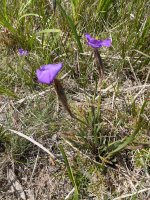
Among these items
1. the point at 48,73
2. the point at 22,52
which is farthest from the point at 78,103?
the point at 48,73

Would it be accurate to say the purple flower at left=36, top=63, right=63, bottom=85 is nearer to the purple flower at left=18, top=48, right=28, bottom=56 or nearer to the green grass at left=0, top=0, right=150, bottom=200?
the green grass at left=0, top=0, right=150, bottom=200

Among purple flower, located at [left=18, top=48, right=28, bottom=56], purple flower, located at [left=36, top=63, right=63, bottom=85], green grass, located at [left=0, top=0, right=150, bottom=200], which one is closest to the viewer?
purple flower, located at [left=36, top=63, right=63, bottom=85]

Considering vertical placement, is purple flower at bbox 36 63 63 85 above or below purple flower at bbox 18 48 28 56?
below

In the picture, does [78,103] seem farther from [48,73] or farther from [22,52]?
[48,73]

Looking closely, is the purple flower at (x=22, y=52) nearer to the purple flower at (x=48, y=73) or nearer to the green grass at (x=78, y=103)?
the green grass at (x=78, y=103)

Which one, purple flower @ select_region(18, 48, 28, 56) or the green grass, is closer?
the green grass

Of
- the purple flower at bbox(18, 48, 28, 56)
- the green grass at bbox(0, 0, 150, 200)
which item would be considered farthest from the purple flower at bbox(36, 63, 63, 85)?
the purple flower at bbox(18, 48, 28, 56)

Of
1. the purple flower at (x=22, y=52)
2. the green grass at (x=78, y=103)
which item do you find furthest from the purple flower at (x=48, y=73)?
the purple flower at (x=22, y=52)

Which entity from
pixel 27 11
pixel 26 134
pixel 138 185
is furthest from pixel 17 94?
pixel 138 185
